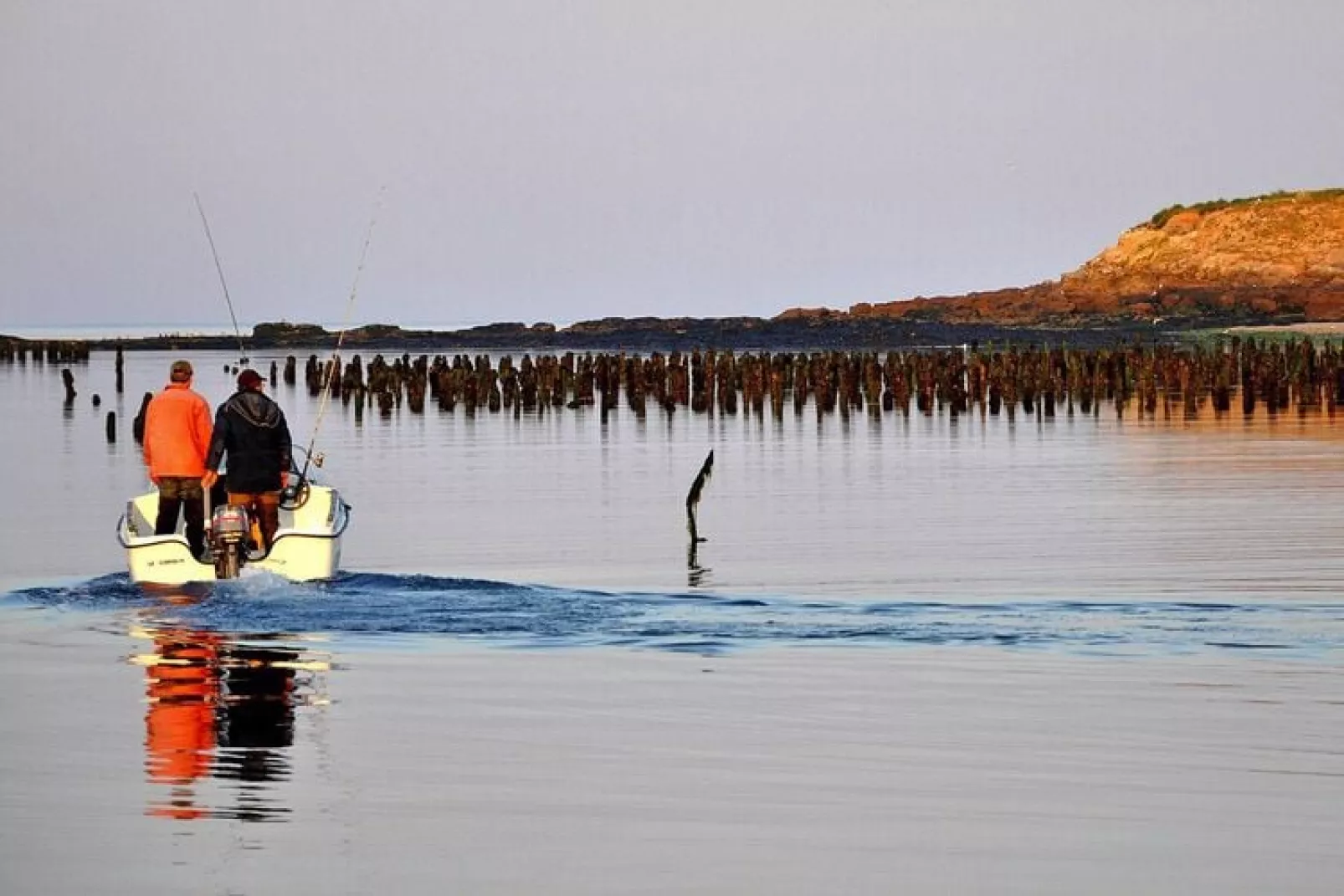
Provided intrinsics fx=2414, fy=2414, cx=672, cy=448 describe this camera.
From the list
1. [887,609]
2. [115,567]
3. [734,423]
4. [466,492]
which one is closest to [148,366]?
[734,423]

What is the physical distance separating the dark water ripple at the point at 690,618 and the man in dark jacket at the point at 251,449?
806 mm

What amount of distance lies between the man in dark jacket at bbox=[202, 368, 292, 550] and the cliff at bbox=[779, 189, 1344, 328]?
10037 cm

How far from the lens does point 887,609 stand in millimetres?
19422

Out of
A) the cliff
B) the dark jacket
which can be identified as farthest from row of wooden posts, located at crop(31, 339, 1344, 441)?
the cliff

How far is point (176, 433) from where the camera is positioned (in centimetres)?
2083

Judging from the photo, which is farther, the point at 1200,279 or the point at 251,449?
the point at 1200,279

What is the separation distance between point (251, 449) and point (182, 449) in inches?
28.6

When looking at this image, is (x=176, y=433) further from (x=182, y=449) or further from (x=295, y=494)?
(x=295, y=494)

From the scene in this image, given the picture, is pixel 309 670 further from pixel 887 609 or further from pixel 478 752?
pixel 887 609

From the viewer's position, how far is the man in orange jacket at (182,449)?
20828 mm

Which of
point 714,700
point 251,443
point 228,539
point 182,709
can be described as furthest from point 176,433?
point 714,700

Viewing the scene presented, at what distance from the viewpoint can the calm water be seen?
1090cm

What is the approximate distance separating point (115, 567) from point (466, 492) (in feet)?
33.8

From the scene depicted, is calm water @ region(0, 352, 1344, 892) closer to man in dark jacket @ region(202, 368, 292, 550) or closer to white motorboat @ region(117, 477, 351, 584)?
white motorboat @ region(117, 477, 351, 584)
